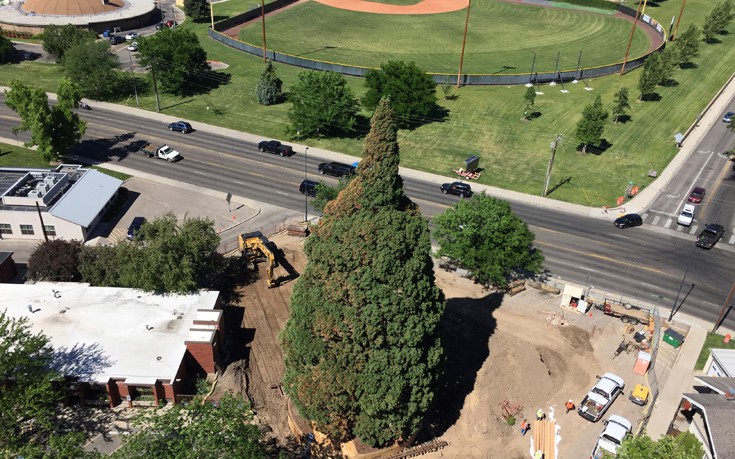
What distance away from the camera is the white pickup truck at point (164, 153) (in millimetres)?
81688

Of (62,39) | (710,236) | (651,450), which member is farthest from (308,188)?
(62,39)

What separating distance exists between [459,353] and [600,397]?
37.9 ft

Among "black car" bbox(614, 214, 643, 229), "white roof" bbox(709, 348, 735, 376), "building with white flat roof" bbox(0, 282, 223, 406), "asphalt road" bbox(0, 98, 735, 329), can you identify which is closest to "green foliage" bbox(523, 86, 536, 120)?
"asphalt road" bbox(0, 98, 735, 329)

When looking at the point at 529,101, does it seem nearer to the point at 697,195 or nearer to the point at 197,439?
the point at 697,195

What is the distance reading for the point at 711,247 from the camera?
219 ft

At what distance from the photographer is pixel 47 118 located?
243ft

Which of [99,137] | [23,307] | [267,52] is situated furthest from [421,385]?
[267,52]

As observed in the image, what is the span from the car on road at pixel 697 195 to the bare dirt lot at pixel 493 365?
2923 cm

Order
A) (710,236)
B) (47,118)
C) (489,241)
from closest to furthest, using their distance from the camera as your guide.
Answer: (489,241)
(710,236)
(47,118)

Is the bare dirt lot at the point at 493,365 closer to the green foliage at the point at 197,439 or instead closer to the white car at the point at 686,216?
the green foliage at the point at 197,439

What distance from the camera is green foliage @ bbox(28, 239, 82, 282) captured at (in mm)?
54281

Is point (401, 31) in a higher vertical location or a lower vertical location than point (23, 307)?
higher

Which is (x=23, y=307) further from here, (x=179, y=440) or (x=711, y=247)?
(x=711, y=247)

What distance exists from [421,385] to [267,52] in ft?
311
